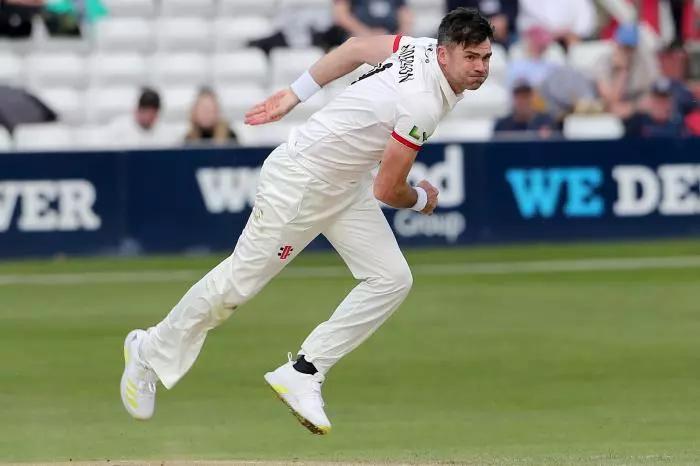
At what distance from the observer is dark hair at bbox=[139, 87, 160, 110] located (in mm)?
14648

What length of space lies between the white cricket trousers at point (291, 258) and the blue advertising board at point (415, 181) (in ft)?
23.4

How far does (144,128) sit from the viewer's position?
1479 cm

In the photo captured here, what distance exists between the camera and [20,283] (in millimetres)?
13023

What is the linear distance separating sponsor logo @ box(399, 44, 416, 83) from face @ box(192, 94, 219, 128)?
7858 millimetres

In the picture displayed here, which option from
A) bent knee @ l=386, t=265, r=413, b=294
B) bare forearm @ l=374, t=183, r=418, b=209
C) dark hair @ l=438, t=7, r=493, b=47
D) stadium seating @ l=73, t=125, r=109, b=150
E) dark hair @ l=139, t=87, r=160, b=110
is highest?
dark hair @ l=438, t=7, r=493, b=47

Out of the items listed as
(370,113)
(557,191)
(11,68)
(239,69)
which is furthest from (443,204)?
(370,113)

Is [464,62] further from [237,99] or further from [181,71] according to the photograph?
[181,71]

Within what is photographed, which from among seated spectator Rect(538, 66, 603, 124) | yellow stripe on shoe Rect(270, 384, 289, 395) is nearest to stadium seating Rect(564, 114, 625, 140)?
seated spectator Rect(538, 66, 603, 124)

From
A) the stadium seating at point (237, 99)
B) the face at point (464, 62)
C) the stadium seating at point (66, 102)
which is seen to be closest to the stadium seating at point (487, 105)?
the stadium seating at point (237, 99)

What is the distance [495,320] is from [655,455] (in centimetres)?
430

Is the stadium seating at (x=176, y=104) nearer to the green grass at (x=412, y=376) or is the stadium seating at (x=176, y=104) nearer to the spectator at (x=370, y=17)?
the spectator at (x=370, y=17)

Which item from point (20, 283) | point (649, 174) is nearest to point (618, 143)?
point (649, 174)

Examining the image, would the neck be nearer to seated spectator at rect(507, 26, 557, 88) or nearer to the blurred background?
the blurred background

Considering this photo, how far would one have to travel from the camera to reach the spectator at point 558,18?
56.0ft
